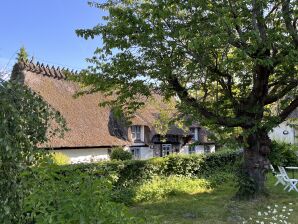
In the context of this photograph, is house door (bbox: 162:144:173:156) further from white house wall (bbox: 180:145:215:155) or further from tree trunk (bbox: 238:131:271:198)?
tree trunk (bbox: 238:131:271:198)

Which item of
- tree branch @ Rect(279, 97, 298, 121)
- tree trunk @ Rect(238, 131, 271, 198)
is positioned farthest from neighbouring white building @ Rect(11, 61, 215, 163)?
tree branch @ Rect(279, 97, 298, 121)

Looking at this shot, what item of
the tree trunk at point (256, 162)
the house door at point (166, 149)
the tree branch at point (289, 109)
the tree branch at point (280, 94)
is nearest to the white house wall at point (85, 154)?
the house door at point (166, 149)

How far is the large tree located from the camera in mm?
8852

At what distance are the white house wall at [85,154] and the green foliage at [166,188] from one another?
7.88 m

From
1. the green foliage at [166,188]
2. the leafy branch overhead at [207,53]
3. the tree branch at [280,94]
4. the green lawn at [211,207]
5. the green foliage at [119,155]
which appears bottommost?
the green lawn at [211,207]

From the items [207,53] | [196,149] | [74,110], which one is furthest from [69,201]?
[196,149]

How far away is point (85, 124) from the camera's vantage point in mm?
23250

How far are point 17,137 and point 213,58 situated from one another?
7.94 m

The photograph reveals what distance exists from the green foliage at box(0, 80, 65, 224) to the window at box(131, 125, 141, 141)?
23268 millimetres

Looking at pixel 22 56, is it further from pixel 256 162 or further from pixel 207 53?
pixel 256 162

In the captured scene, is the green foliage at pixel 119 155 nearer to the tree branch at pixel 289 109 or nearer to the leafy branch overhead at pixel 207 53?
the leafy branch overhead at pixel 207 53

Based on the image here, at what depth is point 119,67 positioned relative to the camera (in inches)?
395

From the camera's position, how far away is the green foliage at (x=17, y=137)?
124 inches

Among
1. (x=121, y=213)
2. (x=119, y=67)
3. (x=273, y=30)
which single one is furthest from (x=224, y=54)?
(x=121, y=213)
